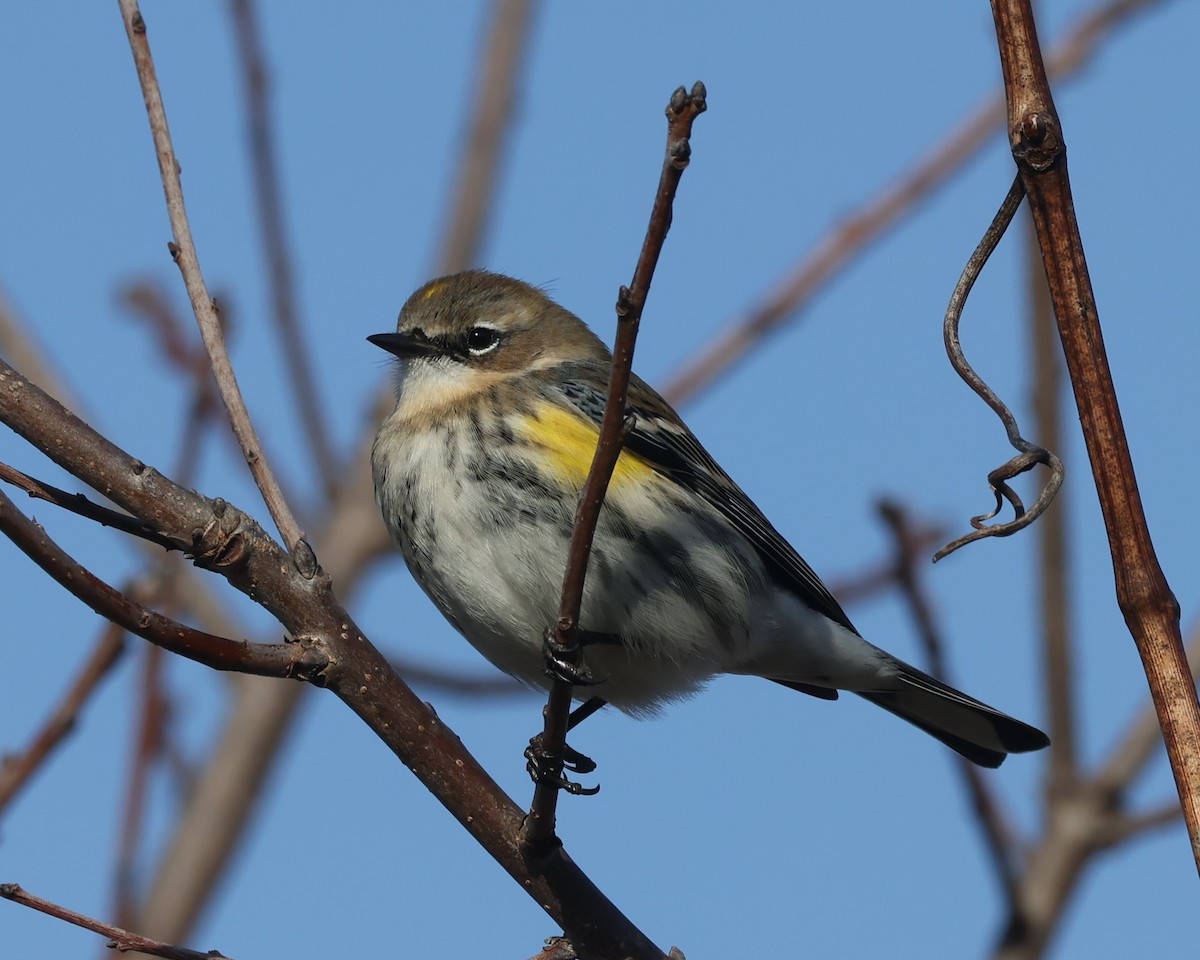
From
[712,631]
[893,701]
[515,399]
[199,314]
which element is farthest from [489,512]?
[893,701]

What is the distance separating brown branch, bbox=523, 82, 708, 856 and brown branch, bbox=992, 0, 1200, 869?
1.47ft

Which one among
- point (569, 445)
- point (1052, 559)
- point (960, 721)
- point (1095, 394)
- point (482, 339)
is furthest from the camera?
point (482, 339)

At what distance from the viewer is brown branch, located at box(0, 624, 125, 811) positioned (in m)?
3.14

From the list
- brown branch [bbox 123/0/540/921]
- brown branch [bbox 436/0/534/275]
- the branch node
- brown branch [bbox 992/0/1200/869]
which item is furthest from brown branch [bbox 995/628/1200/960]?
brown branch [bbox 436/0/534/275]

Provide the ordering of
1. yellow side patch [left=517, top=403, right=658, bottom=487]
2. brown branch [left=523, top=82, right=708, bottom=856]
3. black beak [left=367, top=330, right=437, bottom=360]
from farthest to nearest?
black beak [left=367, top=330, right=437, bottom=360] < yellow side patch [left=517, top=403, right=658, bottom=487] < brown branch [left=523, top=82, right=708, bottom=856]

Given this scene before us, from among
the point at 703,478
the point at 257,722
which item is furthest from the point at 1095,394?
the point at 257,722

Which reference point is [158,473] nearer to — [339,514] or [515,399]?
[515,399]

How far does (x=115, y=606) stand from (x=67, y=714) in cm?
90

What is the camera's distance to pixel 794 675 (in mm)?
5609

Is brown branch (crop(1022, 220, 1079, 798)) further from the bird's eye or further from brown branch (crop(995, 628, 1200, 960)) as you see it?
the bird's eye

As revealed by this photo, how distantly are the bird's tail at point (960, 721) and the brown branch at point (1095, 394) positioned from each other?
3.68 metres

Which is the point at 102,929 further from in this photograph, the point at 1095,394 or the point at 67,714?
the point at 1095,394

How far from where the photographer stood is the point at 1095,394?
1.73 meters

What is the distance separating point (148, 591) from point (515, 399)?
5.55 feet
